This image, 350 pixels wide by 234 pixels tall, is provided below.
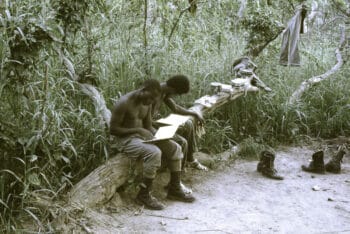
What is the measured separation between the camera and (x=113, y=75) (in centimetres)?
→ 559

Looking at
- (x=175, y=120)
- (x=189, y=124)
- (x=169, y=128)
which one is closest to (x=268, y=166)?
(x=189, y=124)

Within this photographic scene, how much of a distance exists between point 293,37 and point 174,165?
3.77 meters

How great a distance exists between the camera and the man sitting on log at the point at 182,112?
4.75m

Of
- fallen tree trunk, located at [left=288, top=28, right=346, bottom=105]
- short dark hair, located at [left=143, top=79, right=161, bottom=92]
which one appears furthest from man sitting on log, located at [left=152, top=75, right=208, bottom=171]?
fallen tree trunk, located at [left=288, top=28, right=346, bottom=105]

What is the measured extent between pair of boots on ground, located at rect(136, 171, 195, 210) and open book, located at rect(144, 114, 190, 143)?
41cm

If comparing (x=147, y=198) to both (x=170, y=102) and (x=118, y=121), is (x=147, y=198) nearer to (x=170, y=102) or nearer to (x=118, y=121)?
(x=118, y=121)

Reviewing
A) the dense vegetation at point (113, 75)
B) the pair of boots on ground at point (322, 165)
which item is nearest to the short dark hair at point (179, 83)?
the dense vegetation at point (113, 75)

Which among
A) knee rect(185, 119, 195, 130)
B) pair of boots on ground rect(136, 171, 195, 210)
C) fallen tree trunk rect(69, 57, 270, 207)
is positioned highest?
knee rect(185, 119, 195, 130)

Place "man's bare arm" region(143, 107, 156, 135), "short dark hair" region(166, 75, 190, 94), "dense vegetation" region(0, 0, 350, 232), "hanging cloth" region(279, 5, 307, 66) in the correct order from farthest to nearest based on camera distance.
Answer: "hanging cloth" region(279, 5, 307, 66)
"short dark hair" region(166, 75, 190, 94)
"man's bare arm" region(143, 107, 156, 135)
"dense vegetation" region(0, 0, 350, 232)

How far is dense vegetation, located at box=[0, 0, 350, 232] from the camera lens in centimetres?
370

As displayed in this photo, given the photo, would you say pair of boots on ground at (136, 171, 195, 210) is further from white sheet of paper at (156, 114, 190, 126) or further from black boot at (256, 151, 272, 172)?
black boot at (256, 151, 272, 172)

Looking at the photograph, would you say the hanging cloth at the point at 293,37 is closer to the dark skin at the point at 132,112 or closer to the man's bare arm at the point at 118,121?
the dark skin at the point at 132,112

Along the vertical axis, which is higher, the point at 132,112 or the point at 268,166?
the point at 132,112

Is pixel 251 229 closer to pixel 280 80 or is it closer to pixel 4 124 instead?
pixel 4 124
